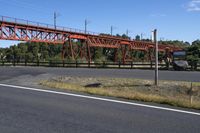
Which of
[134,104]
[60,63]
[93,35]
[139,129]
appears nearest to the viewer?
[139,129]

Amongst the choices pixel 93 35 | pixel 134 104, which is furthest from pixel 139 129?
pixel 93 35

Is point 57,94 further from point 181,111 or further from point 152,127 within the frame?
point 152,127

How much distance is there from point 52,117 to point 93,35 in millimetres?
78584

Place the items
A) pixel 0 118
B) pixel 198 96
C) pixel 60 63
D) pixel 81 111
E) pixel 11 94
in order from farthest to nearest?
pixel 60 63 < pixel 198 96 < pixel 11 94 < pixel 81 111 < pixel 0 118

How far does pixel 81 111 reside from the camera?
8.79m

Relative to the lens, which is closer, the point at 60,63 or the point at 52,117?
the point at 52,117

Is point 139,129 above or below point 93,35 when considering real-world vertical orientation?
below

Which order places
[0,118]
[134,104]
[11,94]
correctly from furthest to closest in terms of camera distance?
[11,94], [134,104], [0,118]

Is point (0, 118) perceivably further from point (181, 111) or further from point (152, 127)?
point (181, 111)

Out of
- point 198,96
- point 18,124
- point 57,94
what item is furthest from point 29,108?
point 198,96

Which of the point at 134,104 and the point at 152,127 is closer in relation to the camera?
the point at 152,127

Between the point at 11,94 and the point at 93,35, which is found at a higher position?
the point at 93,35

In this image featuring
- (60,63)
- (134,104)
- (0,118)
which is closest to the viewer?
(0,118)

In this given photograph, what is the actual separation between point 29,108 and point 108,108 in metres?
2.24
